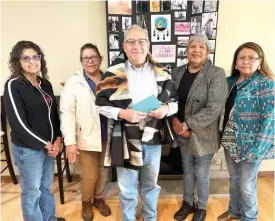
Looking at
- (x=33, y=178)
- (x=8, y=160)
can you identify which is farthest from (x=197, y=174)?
(x=8, y=160)

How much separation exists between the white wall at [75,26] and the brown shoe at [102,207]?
1.33 m

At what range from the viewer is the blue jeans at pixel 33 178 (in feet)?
4.89

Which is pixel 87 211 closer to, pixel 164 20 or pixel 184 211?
pixel 184 211

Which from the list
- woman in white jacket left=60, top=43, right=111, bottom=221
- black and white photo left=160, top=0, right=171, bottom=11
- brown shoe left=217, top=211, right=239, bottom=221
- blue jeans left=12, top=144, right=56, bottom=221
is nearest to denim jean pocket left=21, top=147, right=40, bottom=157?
blue jeans left=12, top=144, right=56, bottom=221

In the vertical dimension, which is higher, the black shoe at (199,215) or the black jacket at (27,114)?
the black jacket at (27,114)

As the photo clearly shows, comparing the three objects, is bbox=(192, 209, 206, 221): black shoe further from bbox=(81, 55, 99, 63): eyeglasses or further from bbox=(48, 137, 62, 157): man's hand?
bbox=(81, 55, 99, 63): eyeglasses

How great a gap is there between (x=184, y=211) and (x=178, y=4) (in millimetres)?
1899

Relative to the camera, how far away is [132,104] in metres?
1.46

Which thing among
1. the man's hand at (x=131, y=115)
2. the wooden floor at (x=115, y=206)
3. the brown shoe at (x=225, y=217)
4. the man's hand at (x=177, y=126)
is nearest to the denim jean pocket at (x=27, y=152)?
the man's hand at (x=131, y=115)

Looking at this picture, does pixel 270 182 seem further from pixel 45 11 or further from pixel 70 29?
pixel 45 11

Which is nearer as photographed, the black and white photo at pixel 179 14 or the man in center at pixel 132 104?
the man in center at pixel 132 104

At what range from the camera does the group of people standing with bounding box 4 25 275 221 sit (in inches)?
57.4

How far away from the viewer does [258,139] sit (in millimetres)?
1507

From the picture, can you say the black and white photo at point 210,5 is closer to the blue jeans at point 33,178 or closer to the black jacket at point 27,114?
the black jacket at point 27,114
